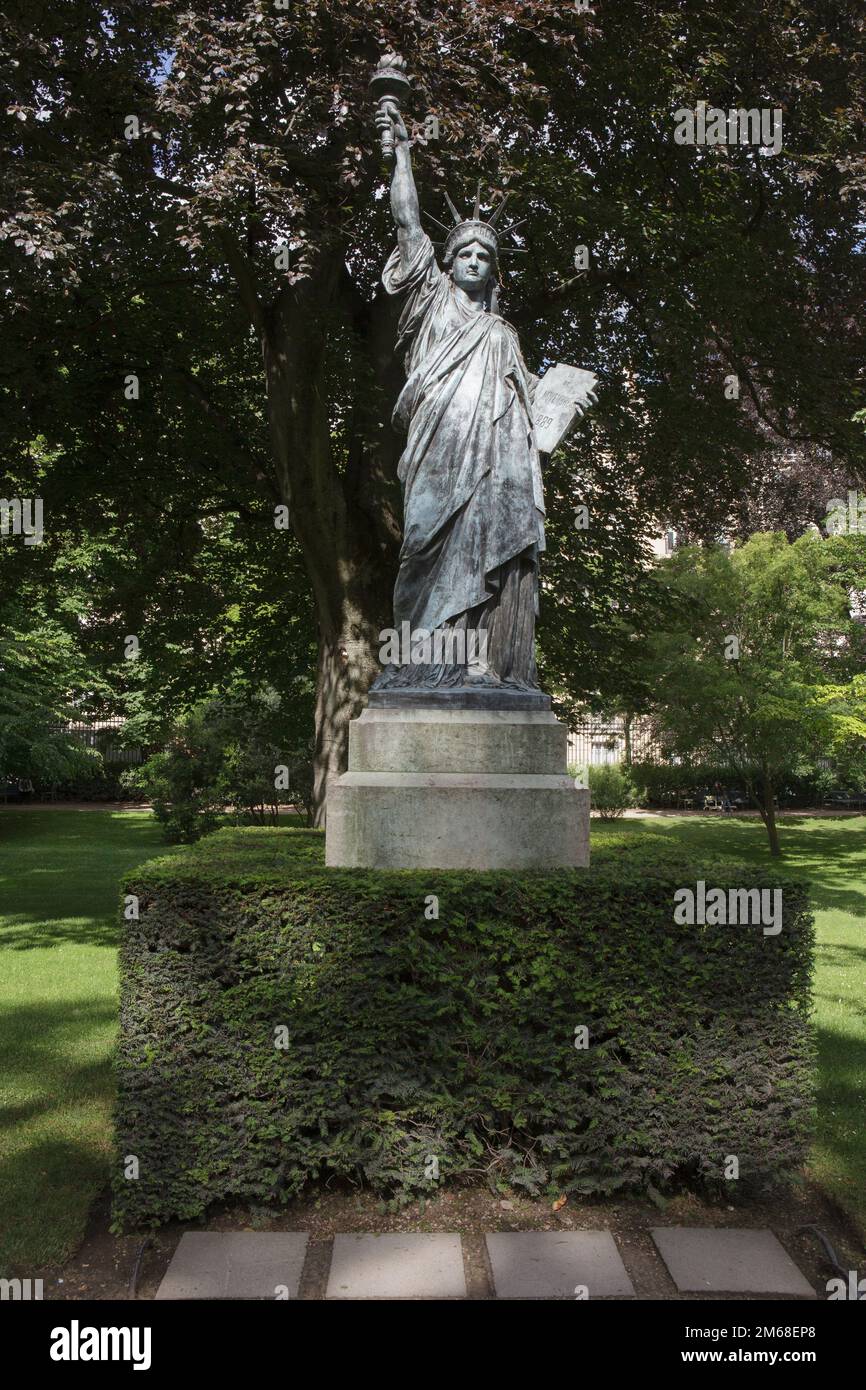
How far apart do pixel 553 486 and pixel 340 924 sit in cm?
931

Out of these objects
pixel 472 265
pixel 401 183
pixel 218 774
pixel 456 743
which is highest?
pixel 401 183

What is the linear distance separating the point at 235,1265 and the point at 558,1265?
129 cm

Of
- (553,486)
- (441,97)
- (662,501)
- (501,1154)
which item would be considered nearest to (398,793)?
(501,1154)

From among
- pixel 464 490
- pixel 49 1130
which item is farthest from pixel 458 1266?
pixel 464 490

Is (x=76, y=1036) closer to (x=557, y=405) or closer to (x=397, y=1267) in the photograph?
(x=397, y=1267)

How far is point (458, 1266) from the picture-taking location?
4.13 metres

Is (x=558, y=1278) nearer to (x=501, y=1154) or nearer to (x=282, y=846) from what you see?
(x=501, y=1154)

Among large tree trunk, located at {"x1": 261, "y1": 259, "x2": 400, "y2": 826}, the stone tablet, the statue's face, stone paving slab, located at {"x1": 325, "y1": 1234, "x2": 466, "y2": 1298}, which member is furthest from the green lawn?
the statue's face

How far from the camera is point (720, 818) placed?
27.9m

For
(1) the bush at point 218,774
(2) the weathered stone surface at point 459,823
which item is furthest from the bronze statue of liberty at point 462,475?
(1) the bush at point 218,774

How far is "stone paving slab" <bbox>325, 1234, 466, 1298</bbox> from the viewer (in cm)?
396

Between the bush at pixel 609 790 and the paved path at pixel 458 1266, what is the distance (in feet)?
71.3

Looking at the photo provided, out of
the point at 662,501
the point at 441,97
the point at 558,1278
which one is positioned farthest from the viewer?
the point at 662,501

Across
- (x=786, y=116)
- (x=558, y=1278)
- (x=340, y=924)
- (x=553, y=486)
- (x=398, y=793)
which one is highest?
(x=786, y=116)
